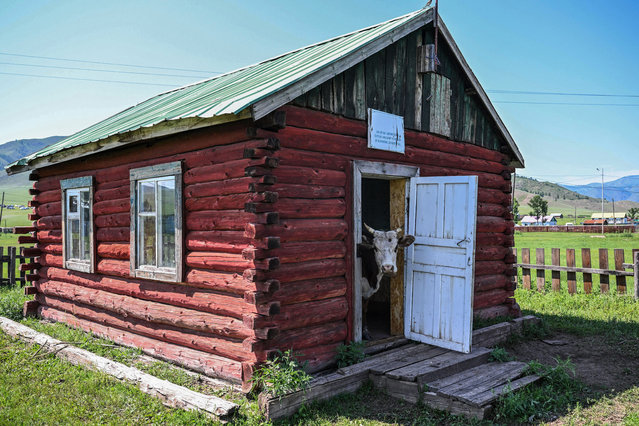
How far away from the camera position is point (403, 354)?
24.0ft

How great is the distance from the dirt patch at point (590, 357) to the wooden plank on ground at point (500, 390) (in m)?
1.05

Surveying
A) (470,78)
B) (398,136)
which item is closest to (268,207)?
(398,136)

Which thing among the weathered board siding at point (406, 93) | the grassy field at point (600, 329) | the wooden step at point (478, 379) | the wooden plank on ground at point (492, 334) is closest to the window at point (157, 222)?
the weathered board siding at point (406, 93)

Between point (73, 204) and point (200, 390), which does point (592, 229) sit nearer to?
point (73, 204)

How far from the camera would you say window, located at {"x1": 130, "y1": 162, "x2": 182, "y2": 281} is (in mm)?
7530

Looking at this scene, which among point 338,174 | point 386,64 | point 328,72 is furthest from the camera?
point 386,64

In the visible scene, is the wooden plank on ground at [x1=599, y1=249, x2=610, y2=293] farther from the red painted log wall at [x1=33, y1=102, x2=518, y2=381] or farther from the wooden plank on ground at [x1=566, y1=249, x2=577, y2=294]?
the red painted log wall at [x1=33, y1=102, x2=518, y2=381]

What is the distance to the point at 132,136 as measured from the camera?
301 inches

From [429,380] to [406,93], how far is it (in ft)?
14.9

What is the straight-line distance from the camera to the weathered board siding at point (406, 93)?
7.21 m

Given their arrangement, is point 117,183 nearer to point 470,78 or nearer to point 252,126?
point 252,126

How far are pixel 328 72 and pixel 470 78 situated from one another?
3.90 meters

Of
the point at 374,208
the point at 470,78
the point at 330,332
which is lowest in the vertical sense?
the point at 330,332

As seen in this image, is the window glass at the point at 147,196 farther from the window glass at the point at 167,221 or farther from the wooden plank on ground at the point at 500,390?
the wooden plank on ground at the point at 500,390
